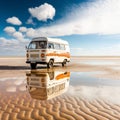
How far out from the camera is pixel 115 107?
21.7 ft

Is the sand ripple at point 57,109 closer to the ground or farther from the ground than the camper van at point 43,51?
closer to the ground

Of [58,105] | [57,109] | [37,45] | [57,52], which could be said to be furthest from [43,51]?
[57,109]

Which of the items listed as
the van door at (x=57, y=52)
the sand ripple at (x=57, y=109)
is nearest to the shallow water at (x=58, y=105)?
the sand ripple at (x=57, y=109)

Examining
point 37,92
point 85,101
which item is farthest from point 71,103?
point 37,92

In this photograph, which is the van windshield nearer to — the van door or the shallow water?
the van door

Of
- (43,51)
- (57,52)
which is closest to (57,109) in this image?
(43,51)

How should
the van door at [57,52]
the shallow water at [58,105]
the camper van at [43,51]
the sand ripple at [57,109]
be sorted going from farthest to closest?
Answer: the van door at [57,52], the camper van at [43,51], the shallow water at [58,105], the sand ripple at [57,109]

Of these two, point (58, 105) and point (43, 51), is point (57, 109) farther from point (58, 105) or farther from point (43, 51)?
point (43, 51)

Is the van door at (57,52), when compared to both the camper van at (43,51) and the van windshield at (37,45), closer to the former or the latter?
the camper van at (43,51)

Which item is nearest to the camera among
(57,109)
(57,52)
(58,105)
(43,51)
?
(57,109)

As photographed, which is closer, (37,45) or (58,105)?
(58,105)

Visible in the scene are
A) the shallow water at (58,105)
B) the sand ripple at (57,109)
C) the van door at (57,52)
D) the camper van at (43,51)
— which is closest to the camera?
the sand ripple at (57,109)

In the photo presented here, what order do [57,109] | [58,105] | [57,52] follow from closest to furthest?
[57,109], [58,105], [57,52]

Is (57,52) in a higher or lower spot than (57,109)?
higher
